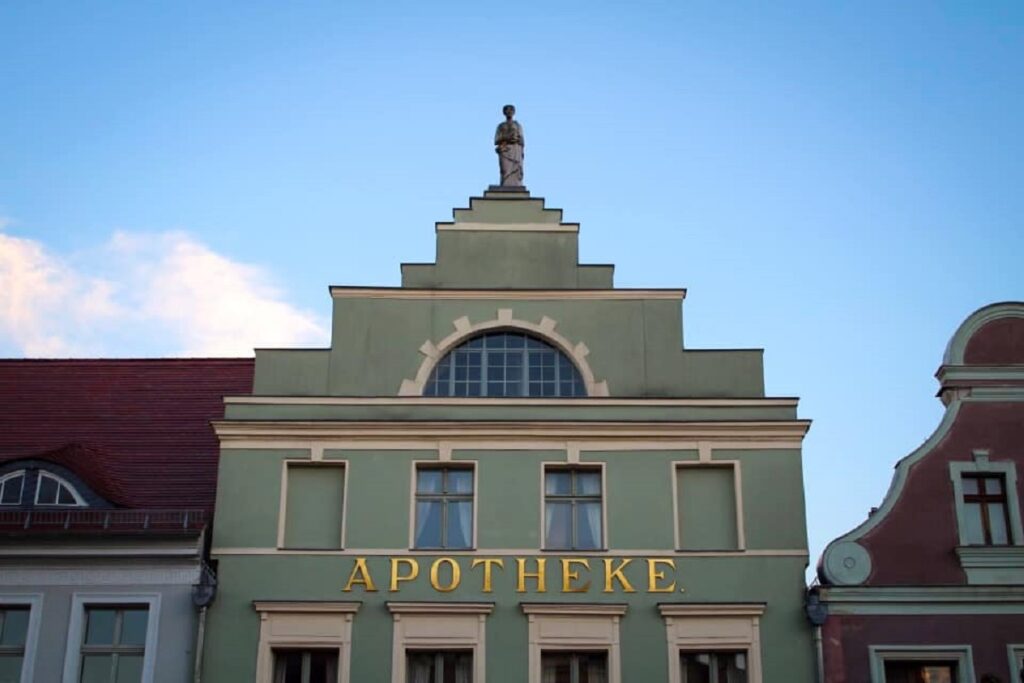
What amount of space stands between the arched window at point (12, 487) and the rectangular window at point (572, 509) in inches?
382

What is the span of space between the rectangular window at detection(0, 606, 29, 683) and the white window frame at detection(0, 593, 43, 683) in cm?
10

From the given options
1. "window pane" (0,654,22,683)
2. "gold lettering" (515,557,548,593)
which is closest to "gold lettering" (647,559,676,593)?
"gold lettering" (515,557,548,593)

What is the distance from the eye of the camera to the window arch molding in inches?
Answer: 1142

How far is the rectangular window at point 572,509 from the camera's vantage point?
2783 centimetres

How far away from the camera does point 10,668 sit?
1046 inches

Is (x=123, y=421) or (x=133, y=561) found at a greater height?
(x=123, y=421)

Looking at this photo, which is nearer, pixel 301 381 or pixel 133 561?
pixel 133 561

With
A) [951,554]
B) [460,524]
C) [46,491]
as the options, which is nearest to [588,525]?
[460,524]

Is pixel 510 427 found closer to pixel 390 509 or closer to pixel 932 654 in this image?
pixel 390 509

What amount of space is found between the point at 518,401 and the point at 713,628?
545 centimetres

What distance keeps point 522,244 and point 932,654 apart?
10.9 metres

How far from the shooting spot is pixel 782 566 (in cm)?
2738

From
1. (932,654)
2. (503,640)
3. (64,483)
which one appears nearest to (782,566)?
(932,654)

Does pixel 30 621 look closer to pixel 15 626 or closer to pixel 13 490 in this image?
pixel 15 626
